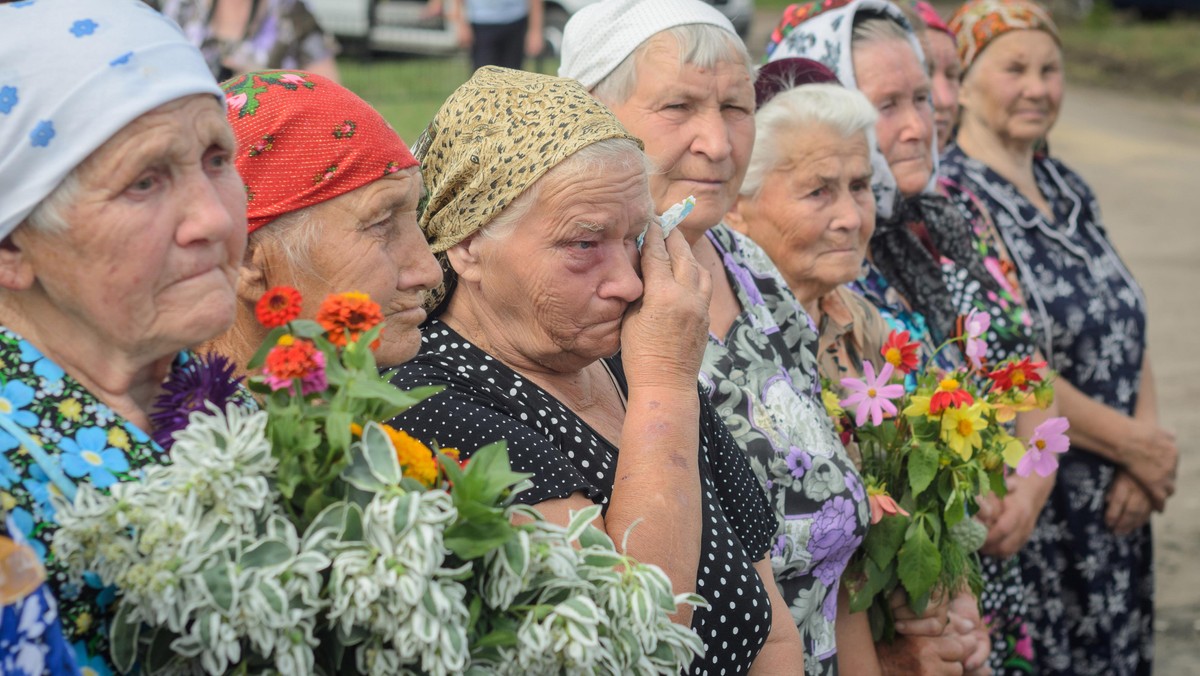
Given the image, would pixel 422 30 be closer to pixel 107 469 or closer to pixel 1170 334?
pixel 1170 334

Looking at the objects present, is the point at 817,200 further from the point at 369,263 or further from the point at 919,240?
the point at 369,263

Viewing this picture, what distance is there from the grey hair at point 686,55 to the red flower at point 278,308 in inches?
67.9

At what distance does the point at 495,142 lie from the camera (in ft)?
7.81

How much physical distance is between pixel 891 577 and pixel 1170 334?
640 cm

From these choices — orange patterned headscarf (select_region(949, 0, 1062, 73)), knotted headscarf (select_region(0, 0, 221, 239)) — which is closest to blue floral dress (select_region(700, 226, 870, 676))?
knotted headscarf (select_region(0, 0, 221, 239))

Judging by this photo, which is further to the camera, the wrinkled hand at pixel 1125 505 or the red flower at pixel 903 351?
the wrinkled hand at pixel 1125 505

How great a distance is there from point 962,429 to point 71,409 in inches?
83.7

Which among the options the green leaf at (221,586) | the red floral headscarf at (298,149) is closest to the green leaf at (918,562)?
the red floral headscarf at (298,149)

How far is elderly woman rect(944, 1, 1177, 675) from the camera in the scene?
15.3 ft

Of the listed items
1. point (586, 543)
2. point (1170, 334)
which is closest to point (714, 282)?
point (586, 543)

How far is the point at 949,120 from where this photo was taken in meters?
5.03

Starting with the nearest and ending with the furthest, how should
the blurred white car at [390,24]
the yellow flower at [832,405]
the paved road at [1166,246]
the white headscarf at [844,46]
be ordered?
the yellow flower at [832,405], the white headscarf at [844,46], the paved road at [1166,246], the blurred white car at [390,24]

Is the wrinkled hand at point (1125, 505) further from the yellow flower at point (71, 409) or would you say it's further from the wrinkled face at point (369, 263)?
the yellow flower at point (71, 409)

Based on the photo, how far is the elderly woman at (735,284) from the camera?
293 cm
